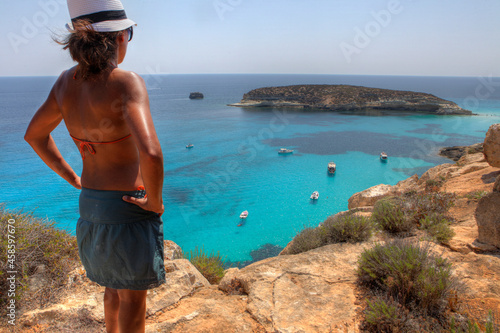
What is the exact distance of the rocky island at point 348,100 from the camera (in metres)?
57.9

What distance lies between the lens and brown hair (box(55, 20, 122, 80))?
1.36 m

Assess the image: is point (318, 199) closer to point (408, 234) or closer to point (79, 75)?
point (408, 234)

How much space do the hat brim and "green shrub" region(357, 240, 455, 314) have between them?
297 cm

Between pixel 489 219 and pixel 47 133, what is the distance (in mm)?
5127

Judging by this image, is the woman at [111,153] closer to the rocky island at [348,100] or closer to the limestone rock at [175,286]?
the limestone rock at [175,286]

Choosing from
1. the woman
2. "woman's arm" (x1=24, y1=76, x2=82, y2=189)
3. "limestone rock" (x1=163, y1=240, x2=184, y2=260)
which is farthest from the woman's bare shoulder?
"limestone rock" (x1=163, y1=240, x2=184, y2=260)

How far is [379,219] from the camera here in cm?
480

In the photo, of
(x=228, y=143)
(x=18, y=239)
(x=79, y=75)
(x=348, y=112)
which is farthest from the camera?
(x=348, y=112)

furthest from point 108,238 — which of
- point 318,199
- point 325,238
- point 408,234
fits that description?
point 318,199

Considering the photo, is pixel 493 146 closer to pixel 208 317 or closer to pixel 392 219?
pixel 392 219

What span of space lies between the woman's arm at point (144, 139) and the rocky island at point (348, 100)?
63908 millimetres

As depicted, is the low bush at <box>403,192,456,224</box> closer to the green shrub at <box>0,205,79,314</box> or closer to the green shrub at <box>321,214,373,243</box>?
the green shrub at <box>321,214,373,243</box>

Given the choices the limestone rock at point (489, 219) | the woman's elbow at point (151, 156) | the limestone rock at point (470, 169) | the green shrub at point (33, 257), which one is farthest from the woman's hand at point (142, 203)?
the limestone rock at point (470, 169)

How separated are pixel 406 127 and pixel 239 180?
3420cm
